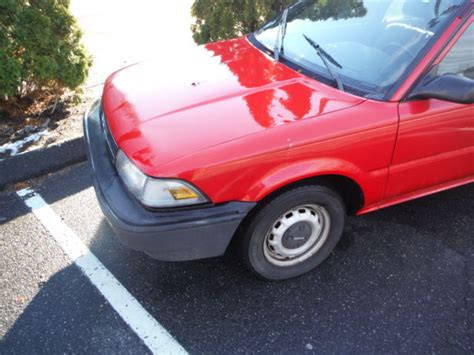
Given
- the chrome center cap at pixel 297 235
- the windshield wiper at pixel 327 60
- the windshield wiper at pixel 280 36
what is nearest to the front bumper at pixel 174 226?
the chrome center cap at pixel 297 235

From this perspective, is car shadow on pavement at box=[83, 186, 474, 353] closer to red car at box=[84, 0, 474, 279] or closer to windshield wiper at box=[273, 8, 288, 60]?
red car at box=[84, 0, 474, 279]

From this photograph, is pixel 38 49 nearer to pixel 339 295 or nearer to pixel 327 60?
pixel 327 60

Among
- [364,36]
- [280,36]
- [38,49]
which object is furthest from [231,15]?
[364,36]

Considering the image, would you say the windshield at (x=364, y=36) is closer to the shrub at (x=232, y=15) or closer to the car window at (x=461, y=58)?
the car window at (x=461, y=58)

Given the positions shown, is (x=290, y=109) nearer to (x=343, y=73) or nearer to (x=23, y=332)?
(x=343, y=73)

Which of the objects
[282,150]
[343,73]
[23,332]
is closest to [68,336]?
[23,332]

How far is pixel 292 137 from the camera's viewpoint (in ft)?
6.57

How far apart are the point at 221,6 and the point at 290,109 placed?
292cm

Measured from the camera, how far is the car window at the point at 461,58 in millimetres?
2205

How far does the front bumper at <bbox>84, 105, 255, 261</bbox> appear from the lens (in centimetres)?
197

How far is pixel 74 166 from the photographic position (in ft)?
12.2

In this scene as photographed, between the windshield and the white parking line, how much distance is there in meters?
1.71

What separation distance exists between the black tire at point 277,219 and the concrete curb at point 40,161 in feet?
7.21

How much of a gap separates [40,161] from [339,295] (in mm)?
2734
